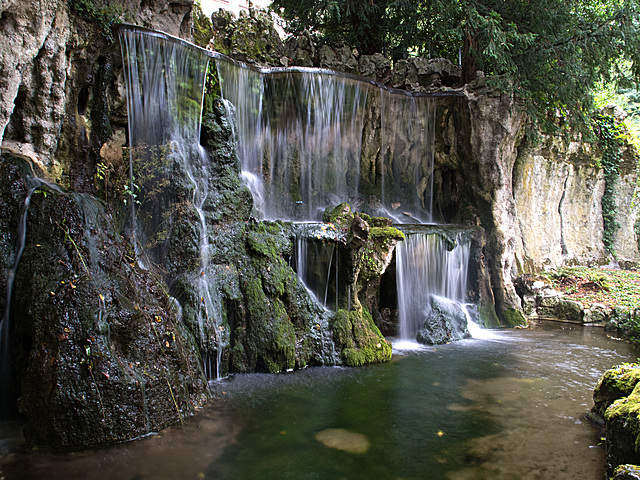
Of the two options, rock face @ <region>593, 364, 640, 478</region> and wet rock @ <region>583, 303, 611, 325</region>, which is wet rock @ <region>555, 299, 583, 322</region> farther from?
rock face @ <region>593, 364, 640, 478</region>

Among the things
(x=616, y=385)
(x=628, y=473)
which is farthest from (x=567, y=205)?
(x=628, y=473)

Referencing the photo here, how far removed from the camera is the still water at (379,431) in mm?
4305

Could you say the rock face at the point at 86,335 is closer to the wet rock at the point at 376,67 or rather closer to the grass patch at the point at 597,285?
the wet rock at the point at 376,67

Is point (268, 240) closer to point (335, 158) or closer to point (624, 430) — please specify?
point (335, 158)

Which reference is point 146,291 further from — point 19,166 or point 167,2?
point 167,2

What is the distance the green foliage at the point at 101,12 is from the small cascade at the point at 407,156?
22.3 feet

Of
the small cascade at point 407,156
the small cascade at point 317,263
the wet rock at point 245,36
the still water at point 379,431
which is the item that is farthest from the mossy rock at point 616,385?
the wet rock at point 245,36

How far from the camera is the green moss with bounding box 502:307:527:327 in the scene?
11.5m

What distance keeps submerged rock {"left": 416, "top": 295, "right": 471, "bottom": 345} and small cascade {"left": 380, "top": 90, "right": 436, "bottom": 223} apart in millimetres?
2966

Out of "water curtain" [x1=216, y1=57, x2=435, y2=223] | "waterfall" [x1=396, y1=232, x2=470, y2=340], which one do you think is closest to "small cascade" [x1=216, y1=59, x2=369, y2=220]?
"water curtain" [x1=216, y1=57, x2=435, y2=223]

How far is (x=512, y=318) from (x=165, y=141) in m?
8.88

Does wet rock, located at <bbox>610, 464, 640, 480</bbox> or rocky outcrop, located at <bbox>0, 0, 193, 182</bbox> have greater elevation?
rocky outcrop, located at <bbox>0, 0, 193, 182</bbox>

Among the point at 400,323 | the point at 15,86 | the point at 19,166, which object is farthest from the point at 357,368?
the point at 15,86

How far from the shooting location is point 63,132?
6957 millimetres
